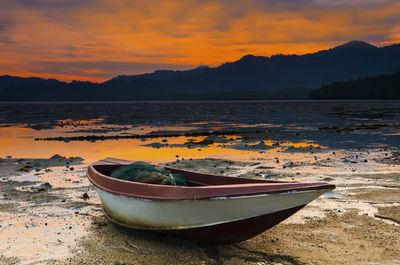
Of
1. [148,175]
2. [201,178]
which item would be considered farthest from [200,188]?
[201,178]

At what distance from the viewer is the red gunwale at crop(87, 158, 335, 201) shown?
601cm

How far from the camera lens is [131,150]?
2153 centimetres

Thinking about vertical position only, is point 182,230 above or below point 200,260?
above

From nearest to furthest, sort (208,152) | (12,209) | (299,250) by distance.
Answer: (299,250)
(12,209)
(208,152)

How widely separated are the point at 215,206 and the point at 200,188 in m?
0.38

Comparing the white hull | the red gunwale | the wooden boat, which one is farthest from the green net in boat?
the white hull

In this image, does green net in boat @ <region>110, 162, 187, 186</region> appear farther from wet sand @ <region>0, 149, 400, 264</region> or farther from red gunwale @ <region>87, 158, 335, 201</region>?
wet sand @ <region>0, 149, 400, 264</region>

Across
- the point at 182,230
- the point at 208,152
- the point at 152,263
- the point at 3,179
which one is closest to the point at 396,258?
the point at 182,230

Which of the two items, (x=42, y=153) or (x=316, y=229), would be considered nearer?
(x=316, y=229)

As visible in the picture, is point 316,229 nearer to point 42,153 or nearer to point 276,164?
point 276,164

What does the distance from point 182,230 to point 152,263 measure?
744 mm

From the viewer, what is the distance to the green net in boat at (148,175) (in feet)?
26.0

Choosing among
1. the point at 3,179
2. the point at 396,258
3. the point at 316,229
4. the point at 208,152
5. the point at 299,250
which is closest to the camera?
the point at 396,258

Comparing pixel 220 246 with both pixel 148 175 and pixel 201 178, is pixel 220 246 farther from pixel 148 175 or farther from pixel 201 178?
pixel 148 175
